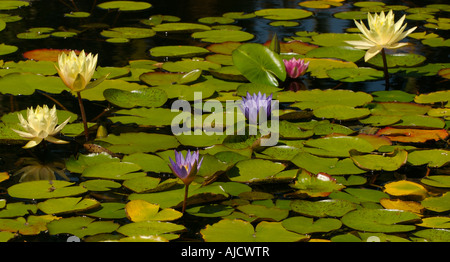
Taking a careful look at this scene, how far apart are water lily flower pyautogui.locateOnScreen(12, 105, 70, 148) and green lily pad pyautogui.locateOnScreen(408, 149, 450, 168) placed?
149 centimetres

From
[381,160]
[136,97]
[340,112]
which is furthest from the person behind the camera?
[136,97]

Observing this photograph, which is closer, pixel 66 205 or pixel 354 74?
pixel 66 205

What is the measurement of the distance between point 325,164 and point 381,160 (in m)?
0.24

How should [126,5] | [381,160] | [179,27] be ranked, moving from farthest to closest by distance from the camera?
1. [126,5]
2. [179,27]
3. [381,160]

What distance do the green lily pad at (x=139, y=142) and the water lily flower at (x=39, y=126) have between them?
26cm

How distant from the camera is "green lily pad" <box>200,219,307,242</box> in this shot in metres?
2.01

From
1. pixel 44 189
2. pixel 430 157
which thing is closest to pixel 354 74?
pixel 430 157

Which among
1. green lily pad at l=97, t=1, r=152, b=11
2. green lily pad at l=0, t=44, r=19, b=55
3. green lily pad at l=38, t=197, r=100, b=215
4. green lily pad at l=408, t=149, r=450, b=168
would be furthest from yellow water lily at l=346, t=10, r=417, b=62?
green lily pad at l=97, t=1, r=152, b=11

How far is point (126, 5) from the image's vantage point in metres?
5.36

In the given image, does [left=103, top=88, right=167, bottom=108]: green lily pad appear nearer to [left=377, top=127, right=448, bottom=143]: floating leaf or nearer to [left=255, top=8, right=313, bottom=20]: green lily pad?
[left=377, top=127, right=448, bottom=143]: floating leaf

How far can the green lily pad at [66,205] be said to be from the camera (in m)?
2.17

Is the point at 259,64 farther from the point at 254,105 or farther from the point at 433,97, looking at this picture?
the point at 433,97

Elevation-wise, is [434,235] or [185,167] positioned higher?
[185,167]
